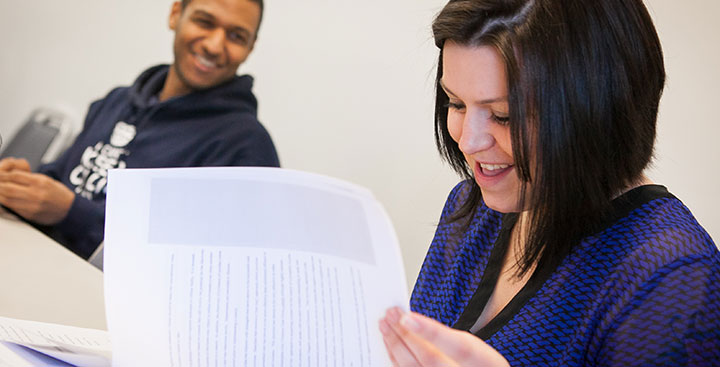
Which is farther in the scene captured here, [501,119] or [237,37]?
[237,37]

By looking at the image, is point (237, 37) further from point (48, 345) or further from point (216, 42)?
point (48, 345)

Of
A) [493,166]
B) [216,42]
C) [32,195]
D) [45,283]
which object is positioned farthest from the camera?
[216,42]

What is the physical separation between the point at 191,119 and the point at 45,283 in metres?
0.73

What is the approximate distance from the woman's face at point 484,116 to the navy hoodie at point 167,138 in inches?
35.2

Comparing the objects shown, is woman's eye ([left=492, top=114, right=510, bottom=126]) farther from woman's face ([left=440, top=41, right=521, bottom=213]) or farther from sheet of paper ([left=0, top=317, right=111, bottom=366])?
sheet of paper ([left=0, top=317, right=111, bottom=366])

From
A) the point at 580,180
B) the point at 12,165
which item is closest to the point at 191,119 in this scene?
the point at 12,165

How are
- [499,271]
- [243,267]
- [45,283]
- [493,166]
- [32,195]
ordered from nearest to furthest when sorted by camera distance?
[243,267] → [493,166] → [499,271] → [45,283] → [32,195]

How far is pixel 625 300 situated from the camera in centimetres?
74

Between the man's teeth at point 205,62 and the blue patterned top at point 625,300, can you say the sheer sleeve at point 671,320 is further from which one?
the man's teeth at point 205,62

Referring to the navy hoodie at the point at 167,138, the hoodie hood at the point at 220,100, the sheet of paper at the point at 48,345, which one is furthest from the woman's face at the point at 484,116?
the hoodie hood at the point at 220,100

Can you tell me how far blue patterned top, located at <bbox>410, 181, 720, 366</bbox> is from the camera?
27.5 inches

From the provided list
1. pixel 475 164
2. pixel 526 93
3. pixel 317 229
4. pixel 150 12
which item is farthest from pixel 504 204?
pixel 150 12

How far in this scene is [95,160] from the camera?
67.8 inches

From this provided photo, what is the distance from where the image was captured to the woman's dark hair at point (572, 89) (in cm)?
73
